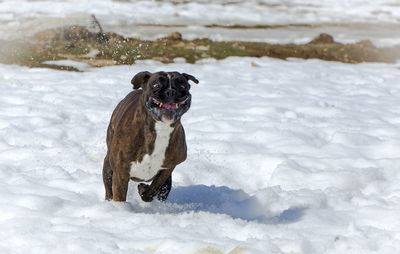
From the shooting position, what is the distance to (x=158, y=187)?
5.38 meters

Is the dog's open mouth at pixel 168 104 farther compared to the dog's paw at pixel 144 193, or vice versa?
the dog's paw at pixel 144 193

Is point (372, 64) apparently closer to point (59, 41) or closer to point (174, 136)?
point (59, 41)

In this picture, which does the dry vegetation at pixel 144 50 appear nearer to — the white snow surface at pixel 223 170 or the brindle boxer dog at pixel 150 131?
the white snow surface at pixel 223 170

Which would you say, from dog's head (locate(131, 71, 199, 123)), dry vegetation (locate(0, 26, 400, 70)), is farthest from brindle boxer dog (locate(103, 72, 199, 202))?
dry vegetation (locate(0, 26, 400, 70))

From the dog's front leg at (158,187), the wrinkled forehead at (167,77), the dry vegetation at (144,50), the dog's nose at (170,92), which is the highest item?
the wrinkled forehead at (167,77)

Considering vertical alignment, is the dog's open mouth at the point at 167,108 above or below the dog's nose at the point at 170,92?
below

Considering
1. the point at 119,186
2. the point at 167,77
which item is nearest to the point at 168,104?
the point at 167,77

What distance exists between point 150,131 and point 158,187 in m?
Result: 0.74

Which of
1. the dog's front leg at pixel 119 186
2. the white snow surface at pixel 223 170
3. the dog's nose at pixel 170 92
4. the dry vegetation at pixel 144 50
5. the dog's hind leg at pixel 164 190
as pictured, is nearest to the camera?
the dog's nose at pixel 170 92

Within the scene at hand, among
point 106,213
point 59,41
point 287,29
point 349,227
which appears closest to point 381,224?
point 349,227

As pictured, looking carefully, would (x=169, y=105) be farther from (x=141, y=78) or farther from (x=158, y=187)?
(x=158, y=187)

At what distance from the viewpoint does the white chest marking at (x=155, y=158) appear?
16.0 ft

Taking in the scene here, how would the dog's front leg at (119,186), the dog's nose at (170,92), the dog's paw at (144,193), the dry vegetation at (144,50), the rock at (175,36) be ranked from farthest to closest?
the rock at (175,36), the dry vegetation at (144,50), the dog's paw at (144,193), the dog's front leg at (119,186), the dog's nose at (170,92)

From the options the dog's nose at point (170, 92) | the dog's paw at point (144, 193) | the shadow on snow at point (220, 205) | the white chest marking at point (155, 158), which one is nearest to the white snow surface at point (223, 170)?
the shadow on snow at point (220, 205)
